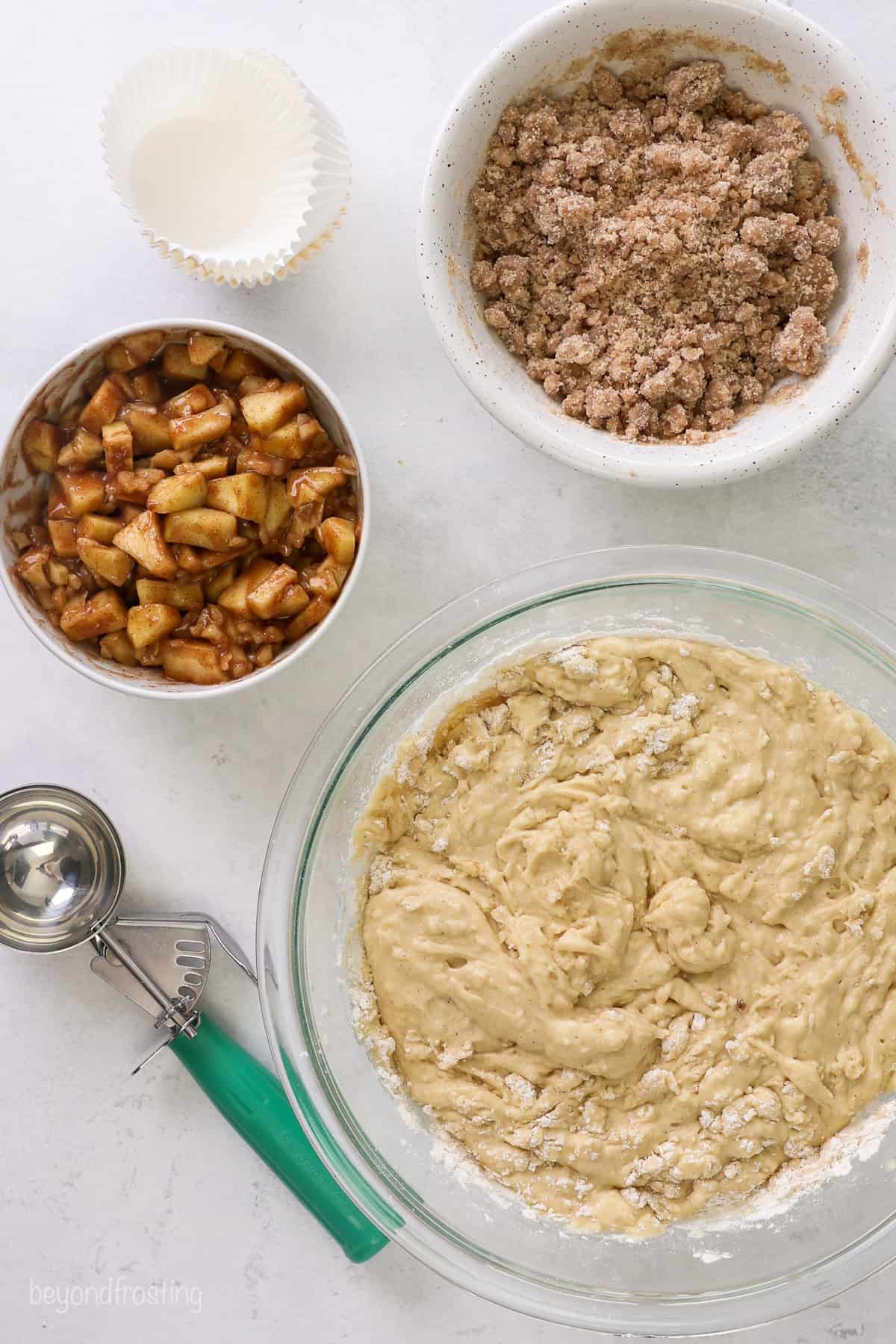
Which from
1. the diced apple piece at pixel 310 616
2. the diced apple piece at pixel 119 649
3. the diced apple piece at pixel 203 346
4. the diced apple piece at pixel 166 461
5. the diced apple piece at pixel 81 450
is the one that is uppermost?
the diced apple piece at pixel 203 346

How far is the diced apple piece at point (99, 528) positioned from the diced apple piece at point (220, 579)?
140mm

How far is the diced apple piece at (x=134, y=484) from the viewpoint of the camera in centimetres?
143

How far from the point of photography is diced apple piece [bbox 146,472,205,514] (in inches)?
55.2

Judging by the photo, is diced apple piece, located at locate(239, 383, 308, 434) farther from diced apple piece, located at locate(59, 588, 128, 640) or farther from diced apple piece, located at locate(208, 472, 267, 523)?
diced apple piece, located at locate(59, 588, 128, 640)

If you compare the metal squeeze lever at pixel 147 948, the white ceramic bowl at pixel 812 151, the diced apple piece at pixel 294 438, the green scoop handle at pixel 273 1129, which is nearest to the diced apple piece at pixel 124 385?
the diced apple piece at pixel 294 438

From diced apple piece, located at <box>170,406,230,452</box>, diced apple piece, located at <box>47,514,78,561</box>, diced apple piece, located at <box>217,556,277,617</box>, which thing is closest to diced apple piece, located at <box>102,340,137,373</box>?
diced apple piece, located at <box>170,406,230,452</box>

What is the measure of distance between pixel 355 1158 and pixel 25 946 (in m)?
0.59

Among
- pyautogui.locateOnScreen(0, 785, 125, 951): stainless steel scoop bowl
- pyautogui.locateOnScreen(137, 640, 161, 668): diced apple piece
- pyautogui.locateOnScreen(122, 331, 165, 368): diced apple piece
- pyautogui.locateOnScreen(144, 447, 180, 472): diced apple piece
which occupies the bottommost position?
pyautogui.locateOnScreen(0, 785, 125, 951): stainless steel scoop bowl

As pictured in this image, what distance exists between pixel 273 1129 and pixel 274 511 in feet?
3.00

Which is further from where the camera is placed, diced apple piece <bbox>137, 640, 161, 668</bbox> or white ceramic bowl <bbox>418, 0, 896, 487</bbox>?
diced apple piece <bbox>137, 640, 161, 668</bbox>

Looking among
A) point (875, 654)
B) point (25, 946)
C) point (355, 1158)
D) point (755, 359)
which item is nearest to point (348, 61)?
point (755, 359)

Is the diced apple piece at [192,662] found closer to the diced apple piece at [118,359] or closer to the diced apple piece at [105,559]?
the diced apple piece at [105,559]

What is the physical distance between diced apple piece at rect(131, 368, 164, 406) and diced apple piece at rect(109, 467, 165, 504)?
0.12 metres

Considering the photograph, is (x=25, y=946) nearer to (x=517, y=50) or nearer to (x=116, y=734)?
(x=116, y=734)
